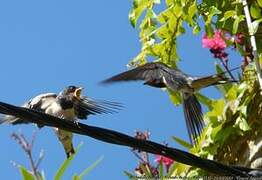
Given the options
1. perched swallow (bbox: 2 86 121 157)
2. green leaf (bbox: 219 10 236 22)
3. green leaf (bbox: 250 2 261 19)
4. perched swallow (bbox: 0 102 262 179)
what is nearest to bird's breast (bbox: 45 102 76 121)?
perched swallow (bbox: 2 86 121 157)

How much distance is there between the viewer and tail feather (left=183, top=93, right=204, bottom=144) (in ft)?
10.7

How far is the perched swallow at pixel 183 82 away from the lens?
3.30 m

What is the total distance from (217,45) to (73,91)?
2.47 feet

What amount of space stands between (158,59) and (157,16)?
23cm

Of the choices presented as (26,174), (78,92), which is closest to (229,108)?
(78,92)

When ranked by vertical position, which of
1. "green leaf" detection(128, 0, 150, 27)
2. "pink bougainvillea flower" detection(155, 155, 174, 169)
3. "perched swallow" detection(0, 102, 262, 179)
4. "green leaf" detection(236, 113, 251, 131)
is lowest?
"perched swallow" detection(0, 102, 262, 179)

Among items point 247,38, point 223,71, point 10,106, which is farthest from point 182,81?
point 10,106

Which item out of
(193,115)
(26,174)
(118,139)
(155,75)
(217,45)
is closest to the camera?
(118,139)

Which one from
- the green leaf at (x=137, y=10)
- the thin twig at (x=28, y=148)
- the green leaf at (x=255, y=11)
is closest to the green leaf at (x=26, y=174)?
the thin twig at (x=28, y=148)

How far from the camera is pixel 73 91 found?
3549mm

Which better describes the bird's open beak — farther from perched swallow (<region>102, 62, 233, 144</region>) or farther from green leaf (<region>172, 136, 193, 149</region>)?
green leaf (<region>172, 136, 193, 149</region>)

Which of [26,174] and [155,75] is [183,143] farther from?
[26,174]

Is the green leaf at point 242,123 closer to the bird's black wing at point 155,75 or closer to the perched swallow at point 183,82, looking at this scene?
the perched swallow at point 183,82

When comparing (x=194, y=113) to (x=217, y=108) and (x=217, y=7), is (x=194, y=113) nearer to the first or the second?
(x=217, y=108)
